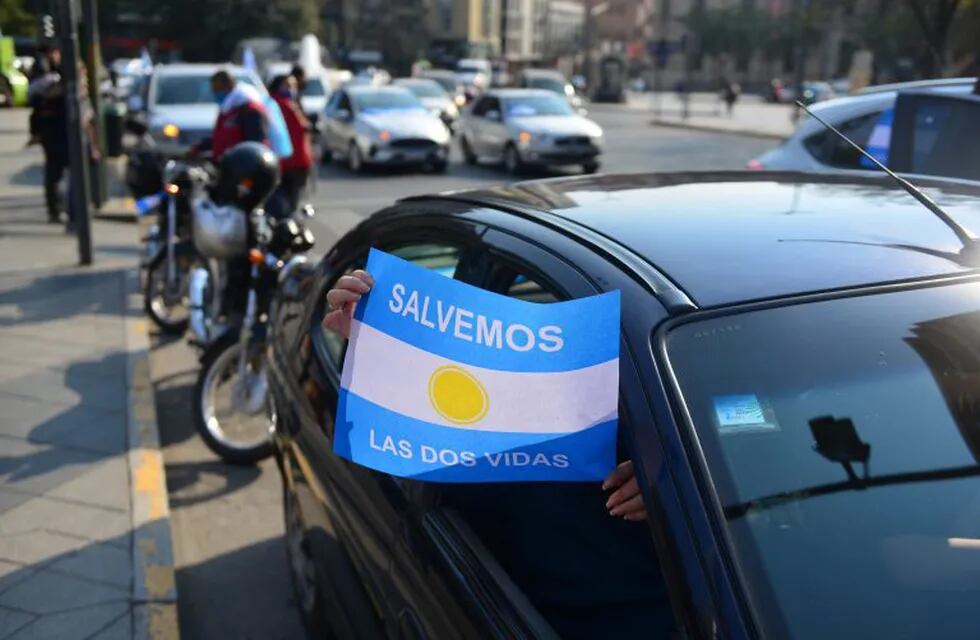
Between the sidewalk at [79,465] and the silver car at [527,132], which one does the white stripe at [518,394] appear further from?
the silver car at [527,132]

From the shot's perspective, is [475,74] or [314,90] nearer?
[314,90]

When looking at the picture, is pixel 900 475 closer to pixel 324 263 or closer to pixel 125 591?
pixel 324 263

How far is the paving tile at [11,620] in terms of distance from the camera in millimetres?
3510

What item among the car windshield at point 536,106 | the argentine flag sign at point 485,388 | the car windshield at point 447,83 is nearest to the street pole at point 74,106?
the argentine flag sign at point 485,388

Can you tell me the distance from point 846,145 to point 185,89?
1289 centimetres

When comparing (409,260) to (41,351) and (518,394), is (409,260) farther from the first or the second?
(41,351)

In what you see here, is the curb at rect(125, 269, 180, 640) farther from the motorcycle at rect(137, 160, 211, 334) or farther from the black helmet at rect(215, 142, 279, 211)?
the black helmet at rect(215, 142, 279, 211)

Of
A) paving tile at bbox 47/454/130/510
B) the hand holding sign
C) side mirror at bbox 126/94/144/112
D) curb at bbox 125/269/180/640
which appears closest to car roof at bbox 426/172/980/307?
the hand holding sign

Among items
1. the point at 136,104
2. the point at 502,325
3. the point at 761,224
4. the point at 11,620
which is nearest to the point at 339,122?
the point at 136,104

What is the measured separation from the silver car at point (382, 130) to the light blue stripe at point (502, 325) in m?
17.1

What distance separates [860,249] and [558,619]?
100 centimetres

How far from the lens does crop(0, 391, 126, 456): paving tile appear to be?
529cm

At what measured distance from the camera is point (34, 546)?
414 centimetres

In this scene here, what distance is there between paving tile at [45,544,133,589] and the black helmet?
2.44m
